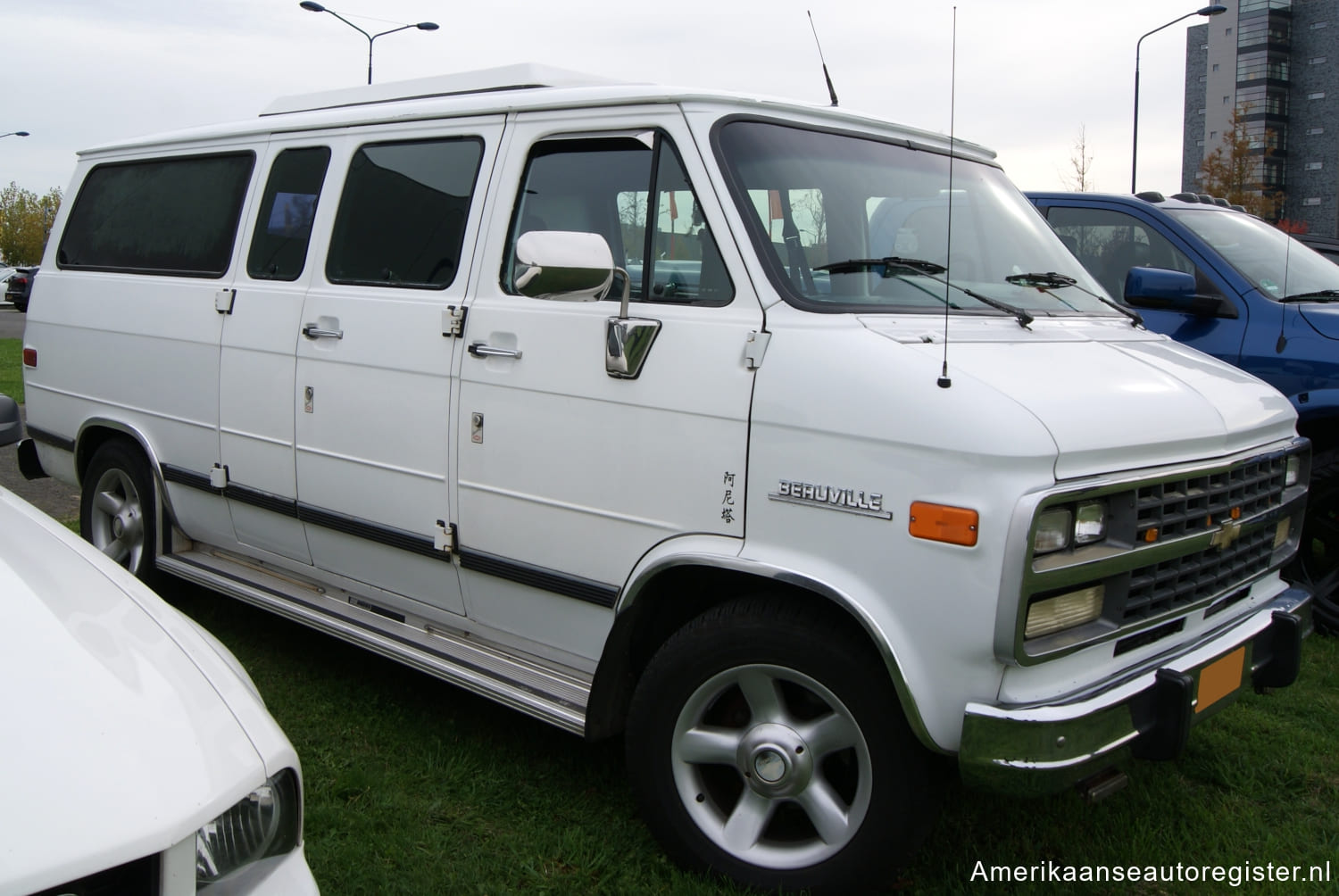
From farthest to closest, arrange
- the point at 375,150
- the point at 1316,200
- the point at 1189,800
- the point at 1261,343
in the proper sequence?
the point at 1316,200
the point at 1261,343
the point at 375,150
the point at 1189,800

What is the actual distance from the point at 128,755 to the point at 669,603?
1739mm

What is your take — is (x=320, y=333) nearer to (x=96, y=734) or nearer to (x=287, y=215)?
(x=287, y=215)

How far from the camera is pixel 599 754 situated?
4.02 meters

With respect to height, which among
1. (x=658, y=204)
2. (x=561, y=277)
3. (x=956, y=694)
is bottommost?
(x=956, y=694)

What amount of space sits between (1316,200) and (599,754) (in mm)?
70400

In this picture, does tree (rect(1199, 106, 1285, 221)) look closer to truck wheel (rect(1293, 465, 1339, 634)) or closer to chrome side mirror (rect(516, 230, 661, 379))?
truck wheel (rect(1293, 465, 1339, 634))

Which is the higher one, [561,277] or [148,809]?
[561,277]

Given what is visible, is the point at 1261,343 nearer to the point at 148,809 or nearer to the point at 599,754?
the point at 599,754

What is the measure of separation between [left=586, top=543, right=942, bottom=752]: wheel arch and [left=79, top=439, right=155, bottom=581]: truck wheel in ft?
9.82

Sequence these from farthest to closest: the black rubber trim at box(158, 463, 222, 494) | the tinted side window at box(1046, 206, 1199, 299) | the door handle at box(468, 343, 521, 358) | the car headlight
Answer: the tinted side window at box(1046, 206, 1199, 299) → the black rubber trim at box(158, 463, 222, 494) → the door handle at box(468, 343, 521, 358) → the car headlight

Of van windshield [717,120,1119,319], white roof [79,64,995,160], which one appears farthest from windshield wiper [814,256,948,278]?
white roof [79,64,995,160]

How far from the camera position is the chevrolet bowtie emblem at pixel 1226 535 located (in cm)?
310

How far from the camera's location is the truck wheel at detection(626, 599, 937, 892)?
282 centimetres

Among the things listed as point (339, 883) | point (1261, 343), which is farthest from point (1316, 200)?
point (339, 883)
